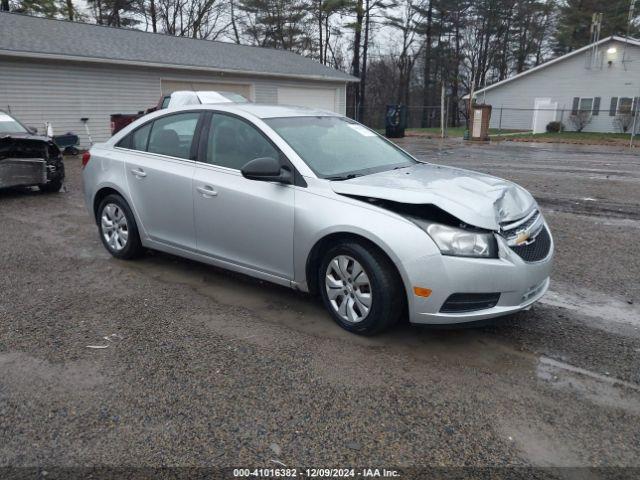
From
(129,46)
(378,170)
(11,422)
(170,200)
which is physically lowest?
(11,422)

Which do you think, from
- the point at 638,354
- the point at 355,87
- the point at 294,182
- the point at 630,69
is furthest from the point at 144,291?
the point at 355,87

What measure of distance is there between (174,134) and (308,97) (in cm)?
2106

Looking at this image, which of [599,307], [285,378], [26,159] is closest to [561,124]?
[26,159]

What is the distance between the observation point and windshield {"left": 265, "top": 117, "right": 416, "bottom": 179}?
4180 millimetres

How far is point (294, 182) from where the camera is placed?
398 centimetres

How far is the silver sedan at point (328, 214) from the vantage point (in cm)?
339

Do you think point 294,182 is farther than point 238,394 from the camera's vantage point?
Yes

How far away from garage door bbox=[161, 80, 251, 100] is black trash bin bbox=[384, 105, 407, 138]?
26.5 ft

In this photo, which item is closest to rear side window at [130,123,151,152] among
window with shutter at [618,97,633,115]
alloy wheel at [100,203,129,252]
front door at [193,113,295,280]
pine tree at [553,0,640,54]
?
alloy wheel at [100,203,129,252]

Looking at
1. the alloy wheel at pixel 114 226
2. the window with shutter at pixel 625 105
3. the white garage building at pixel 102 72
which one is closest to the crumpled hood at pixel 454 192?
the alloy wheel at pixel 114 226

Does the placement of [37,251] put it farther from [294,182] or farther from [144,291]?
[294,182]

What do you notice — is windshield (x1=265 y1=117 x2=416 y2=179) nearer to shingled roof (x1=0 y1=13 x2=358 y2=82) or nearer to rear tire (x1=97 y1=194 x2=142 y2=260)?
rear tire (x1=97 y1=194 x2=142 y2=260)

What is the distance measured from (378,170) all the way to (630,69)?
31962 mm

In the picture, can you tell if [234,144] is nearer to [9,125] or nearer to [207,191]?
[207,191]
